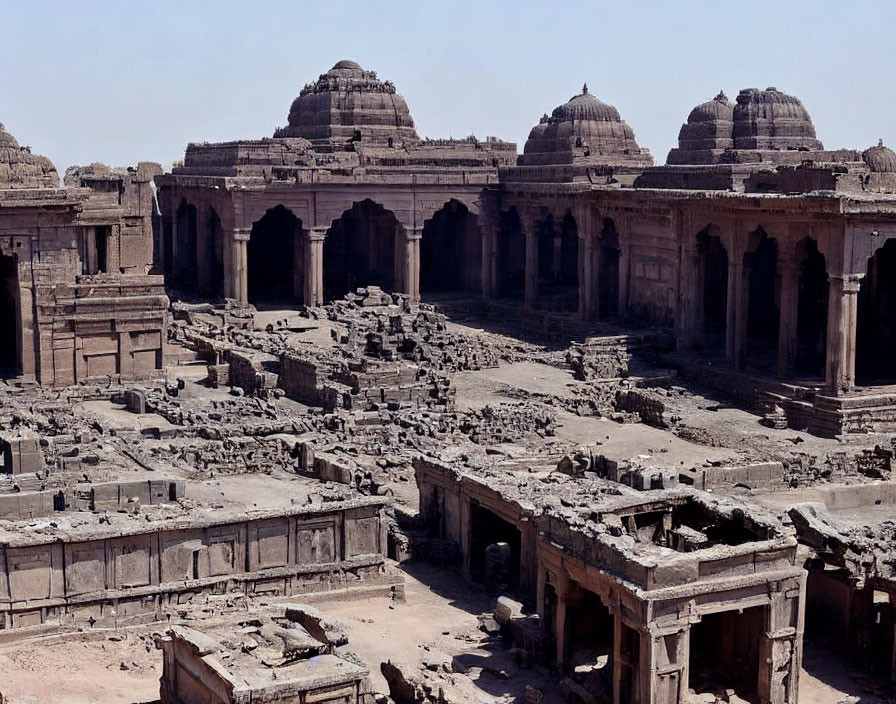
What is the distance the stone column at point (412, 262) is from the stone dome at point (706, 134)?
32.3 feet

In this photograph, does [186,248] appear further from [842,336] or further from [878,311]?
[842,336]

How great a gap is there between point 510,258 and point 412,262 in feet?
17.2

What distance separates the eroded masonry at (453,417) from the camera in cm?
1906

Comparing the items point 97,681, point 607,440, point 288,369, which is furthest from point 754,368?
point 97,681

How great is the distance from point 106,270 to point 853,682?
32.9 metres

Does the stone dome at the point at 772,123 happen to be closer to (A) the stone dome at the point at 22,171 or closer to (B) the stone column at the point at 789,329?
(B) the stone column at the point at 789,329

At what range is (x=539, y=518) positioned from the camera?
66.5ft

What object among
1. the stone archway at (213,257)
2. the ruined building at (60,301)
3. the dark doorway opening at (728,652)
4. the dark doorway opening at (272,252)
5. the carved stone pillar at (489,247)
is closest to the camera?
the dark doorway opening at (728,652)

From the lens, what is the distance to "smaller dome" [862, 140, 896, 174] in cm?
4119

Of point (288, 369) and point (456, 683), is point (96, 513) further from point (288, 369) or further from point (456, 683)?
point (288, 369)

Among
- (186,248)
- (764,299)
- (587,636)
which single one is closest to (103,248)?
(186,248)

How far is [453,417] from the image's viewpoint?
33.1m

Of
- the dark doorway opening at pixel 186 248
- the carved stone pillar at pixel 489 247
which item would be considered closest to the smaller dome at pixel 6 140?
the dark doorway opening at pixel 186 248

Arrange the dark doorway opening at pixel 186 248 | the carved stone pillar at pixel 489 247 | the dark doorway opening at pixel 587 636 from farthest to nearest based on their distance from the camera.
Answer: the dark doorway opening at pixel 186 248, the carved stone pillar at pixel 489 247, the dark doorway opening at pixel 587 636
